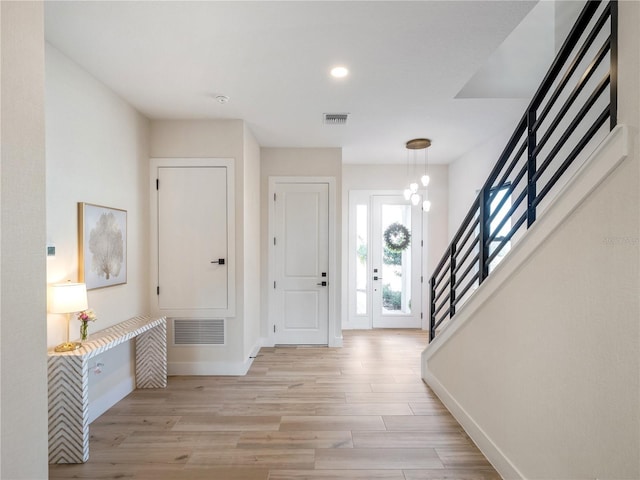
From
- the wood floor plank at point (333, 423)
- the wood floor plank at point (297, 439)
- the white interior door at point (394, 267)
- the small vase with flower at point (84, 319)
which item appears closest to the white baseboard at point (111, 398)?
the small vase with flower at point (84, 319)

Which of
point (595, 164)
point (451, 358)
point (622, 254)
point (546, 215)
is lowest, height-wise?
point (451, 358)

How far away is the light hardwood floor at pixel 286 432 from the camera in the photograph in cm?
203

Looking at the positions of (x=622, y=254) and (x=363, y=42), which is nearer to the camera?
(x=622, y=254)

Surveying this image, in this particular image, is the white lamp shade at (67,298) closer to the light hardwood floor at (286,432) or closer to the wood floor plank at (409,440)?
the light hardwood floor at (286,432)

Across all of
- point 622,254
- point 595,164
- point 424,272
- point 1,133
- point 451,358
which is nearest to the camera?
point 1,133

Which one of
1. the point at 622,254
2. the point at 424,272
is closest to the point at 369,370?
the point at 424,272

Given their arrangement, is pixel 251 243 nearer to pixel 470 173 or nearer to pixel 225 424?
pixel 225 424

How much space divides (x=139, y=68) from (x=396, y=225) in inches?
163

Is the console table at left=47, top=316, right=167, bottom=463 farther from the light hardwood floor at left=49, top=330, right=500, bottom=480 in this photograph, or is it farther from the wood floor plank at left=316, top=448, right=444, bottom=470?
the wood floor plank at left=316, top=448, right=444, bottom=470

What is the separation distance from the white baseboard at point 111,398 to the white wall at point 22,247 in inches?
75.1

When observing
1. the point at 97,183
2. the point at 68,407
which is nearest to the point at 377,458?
the point at 68,407

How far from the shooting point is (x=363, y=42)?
83.8 inches

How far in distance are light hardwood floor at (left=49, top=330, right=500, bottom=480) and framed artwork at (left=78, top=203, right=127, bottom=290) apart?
1.14 m

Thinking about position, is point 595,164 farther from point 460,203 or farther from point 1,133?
point 460,203
